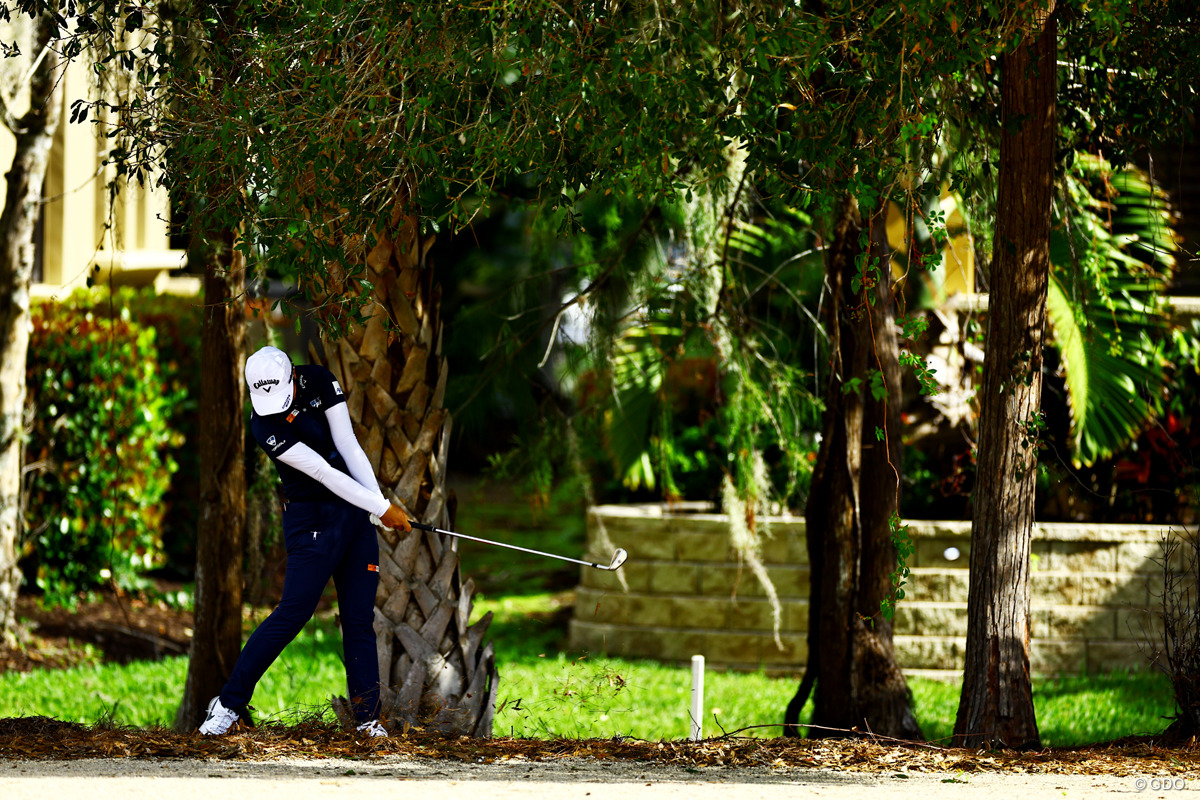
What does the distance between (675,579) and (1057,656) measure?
103 inches

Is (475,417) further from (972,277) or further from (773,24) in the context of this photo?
(773,24)

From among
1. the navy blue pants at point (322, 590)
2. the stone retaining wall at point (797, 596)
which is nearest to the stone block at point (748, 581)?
the stone retaining wall at point (797, 596)

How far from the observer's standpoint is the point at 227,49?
16.5ft

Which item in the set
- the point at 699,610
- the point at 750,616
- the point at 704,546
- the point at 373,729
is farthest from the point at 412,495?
the point at 750,616

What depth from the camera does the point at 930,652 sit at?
849 centimetres

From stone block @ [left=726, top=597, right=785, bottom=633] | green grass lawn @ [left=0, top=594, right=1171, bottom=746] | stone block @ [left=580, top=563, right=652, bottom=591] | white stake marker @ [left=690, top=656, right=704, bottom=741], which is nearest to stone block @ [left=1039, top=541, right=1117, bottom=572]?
green grass lawn @ [left=0, top=594, right=1171, bottom=746]

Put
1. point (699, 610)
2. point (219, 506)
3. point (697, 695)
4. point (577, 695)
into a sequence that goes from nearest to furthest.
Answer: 1. point (697, 695)
2. point (577, 695)
3. point (219, 506)
4. point (699, 610)

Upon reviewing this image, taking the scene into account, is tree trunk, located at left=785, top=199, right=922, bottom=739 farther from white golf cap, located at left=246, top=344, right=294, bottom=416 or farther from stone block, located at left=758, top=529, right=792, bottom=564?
white golf cap, located at left=246, top=344, right=294, bottom=416

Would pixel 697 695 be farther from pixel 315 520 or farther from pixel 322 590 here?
pixel 315 520

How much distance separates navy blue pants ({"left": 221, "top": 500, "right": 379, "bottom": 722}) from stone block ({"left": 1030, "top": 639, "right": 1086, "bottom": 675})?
5208mm

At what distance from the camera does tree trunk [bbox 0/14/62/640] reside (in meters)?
7.97

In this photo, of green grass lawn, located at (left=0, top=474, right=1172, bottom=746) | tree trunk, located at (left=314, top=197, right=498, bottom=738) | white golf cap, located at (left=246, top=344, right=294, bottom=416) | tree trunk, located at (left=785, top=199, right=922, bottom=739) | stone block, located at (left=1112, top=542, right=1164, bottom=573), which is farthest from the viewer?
stone block, located at (left=1112, top=542, right=1164, bottom=573)

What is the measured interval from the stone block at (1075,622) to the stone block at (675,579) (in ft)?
7.55

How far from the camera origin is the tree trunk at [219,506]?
629 centimetres
